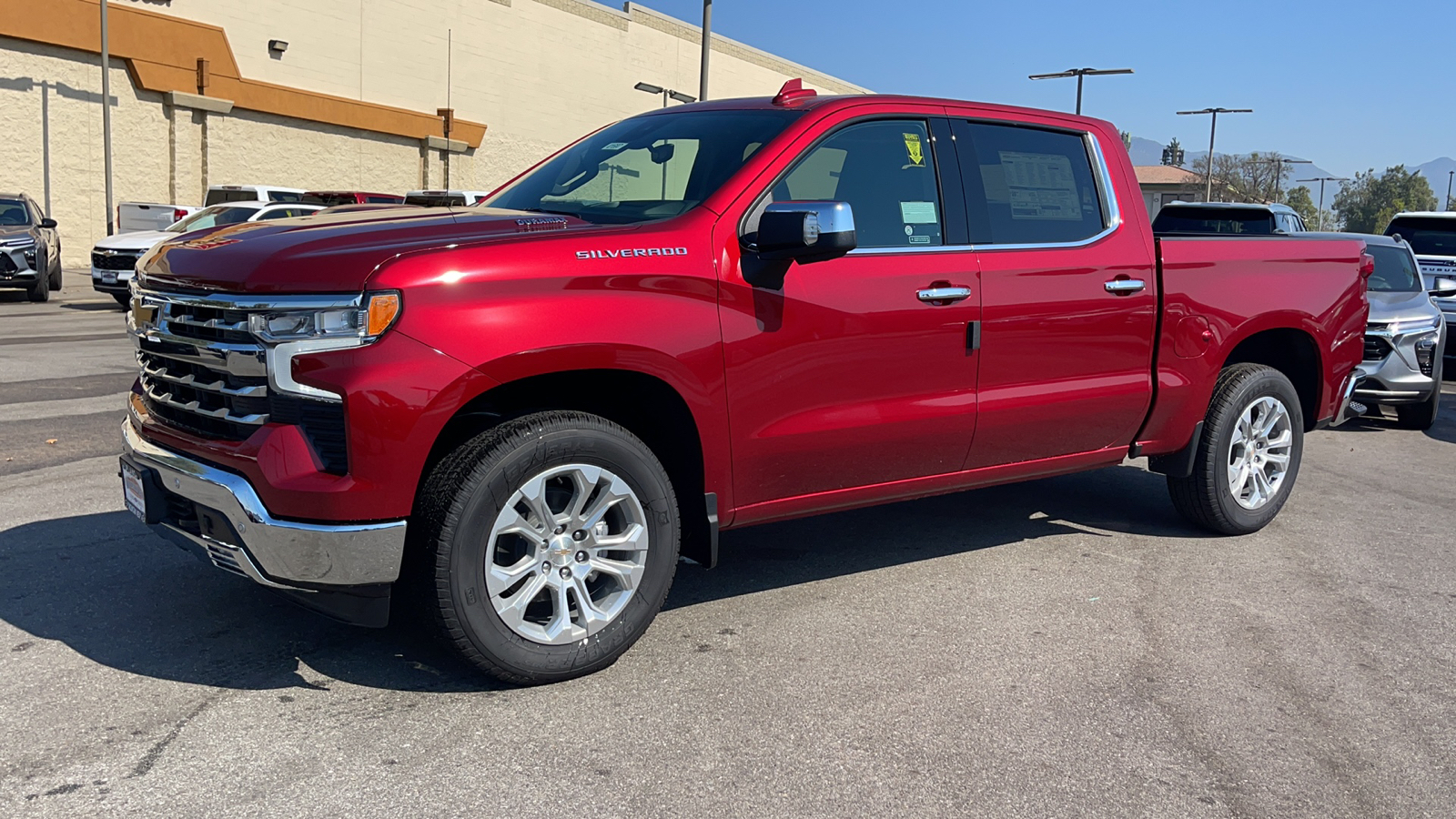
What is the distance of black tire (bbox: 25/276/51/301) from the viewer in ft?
66.5

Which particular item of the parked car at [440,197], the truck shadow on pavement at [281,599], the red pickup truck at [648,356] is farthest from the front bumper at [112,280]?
the red pickup truck at [648,356]

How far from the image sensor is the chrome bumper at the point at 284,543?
145 inches

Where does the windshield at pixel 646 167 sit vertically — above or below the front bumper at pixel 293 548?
above

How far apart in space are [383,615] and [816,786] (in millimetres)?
1426

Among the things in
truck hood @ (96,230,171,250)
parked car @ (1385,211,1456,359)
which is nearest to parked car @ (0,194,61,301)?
truck hood @ (96,230,171,250)

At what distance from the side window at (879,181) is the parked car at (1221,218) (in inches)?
379

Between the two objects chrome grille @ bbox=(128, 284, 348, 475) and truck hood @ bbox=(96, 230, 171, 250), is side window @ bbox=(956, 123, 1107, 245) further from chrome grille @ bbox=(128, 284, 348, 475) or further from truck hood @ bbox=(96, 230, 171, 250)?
truck hood @ bbox=(96, 230, 171, 250)

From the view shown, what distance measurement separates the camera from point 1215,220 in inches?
565

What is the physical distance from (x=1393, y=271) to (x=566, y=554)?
1037cm

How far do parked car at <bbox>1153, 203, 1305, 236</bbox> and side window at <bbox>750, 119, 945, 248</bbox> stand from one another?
9621 millimetres

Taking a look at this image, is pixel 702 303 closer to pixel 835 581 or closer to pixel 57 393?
pixel 835 581

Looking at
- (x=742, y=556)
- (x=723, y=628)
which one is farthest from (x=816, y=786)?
(x=742, y=556)

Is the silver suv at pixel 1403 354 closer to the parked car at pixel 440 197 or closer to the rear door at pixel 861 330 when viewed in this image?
the rear door at pixel 861 330

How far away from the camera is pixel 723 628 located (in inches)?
187
